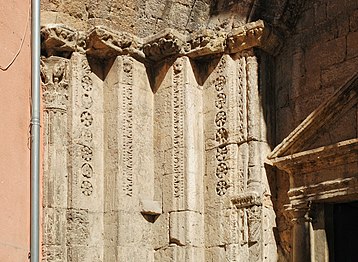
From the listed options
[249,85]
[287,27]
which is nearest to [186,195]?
[249,85]

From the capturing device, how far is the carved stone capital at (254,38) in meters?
9.20

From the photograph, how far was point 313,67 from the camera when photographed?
9.18 metres

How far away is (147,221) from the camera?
9375 millimetres

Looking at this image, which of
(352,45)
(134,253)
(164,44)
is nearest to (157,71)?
(164,44)

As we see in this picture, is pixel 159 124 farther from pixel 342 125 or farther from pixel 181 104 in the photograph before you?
pixel 342 125

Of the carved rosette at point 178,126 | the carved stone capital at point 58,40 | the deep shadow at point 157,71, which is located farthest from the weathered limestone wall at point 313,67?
the carved stone capital at point 58,40

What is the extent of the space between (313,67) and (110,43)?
6.24 ft

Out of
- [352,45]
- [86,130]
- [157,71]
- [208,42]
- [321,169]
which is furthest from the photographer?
[157,71]

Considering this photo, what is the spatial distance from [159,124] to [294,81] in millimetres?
1368

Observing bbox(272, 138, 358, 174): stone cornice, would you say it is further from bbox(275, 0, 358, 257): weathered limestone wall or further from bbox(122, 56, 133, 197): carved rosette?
bbox(122, 56, 133, 197): carved rosette

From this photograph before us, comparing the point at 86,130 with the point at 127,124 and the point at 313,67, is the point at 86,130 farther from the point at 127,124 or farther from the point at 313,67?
the point at 313,67

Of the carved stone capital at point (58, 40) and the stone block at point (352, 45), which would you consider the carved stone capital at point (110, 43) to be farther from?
the stone block at point (352, 45)

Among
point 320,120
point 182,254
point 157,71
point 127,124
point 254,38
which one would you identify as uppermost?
point 254,38

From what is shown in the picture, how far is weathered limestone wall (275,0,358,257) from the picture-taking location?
29.2ft
